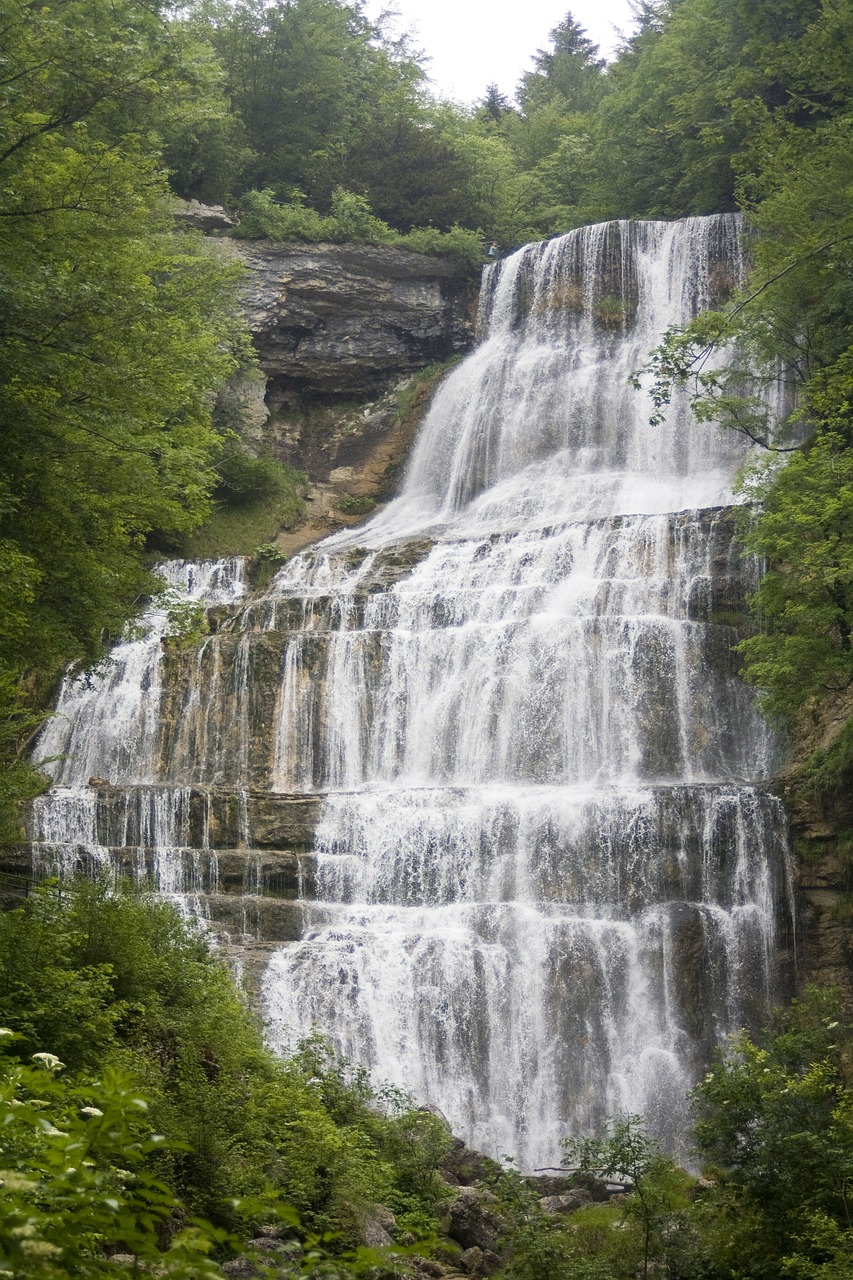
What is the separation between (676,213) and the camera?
36312mm

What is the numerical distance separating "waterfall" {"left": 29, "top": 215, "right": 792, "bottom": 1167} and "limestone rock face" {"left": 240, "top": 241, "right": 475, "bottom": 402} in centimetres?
780

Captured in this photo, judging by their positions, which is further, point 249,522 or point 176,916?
point 249,522

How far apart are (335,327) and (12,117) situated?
2508cm

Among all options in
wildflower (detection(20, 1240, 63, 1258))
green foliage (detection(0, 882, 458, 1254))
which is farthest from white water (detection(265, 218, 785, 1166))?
wildflower (detection(20, 1240, 63, 1258))

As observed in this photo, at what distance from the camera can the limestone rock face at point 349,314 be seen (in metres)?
35.2

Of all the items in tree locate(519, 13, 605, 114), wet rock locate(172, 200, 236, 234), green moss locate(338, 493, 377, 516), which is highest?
tree locate(519, 13, 605, 114)

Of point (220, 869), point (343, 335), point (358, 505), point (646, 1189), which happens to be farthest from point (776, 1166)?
point (343, 335)

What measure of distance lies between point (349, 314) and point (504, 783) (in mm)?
20501

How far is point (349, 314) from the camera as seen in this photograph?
36.4 meters

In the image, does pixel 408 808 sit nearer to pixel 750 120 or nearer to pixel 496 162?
pixel 750 120

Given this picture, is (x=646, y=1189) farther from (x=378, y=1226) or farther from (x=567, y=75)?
(x=567, y=75)

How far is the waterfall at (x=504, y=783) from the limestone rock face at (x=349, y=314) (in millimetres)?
7796

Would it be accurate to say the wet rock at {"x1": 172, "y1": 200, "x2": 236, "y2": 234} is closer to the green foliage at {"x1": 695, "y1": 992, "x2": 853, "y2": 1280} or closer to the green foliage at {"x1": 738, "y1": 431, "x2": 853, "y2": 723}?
the green foliage at {"x1": 738, "y1": 431, "x2": 853, "y2": 723}

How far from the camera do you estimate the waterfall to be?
53.9 feet
